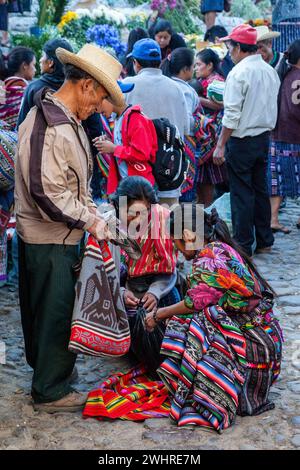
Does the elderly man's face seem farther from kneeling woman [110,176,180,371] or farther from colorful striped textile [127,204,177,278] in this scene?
colorful striped textile [127,204,177,278]

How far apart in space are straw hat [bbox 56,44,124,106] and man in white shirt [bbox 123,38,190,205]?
203 centimetres

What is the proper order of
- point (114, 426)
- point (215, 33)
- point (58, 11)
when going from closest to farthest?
1. point (114, 426)
2. point (215, 33)
3. point (58, 11)

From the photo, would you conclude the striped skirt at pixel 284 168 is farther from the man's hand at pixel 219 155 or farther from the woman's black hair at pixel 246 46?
the woman's black hair at pixel 246 46

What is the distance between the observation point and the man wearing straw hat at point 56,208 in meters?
3.60

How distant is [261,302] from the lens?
13.4 ft

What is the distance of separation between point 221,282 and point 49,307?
907 mm

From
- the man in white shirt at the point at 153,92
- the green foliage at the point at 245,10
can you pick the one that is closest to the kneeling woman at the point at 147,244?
the man in white shirt at the point at 153,92

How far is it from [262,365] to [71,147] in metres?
1.53

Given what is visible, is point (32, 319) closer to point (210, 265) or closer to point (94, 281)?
point (94, 281)

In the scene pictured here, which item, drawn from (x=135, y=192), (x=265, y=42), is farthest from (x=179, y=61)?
(x=135, y=192)

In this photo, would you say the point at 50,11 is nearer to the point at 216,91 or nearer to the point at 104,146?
the point at 216,91

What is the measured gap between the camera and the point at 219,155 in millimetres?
6738

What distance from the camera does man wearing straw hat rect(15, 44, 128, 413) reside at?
11.8ft
